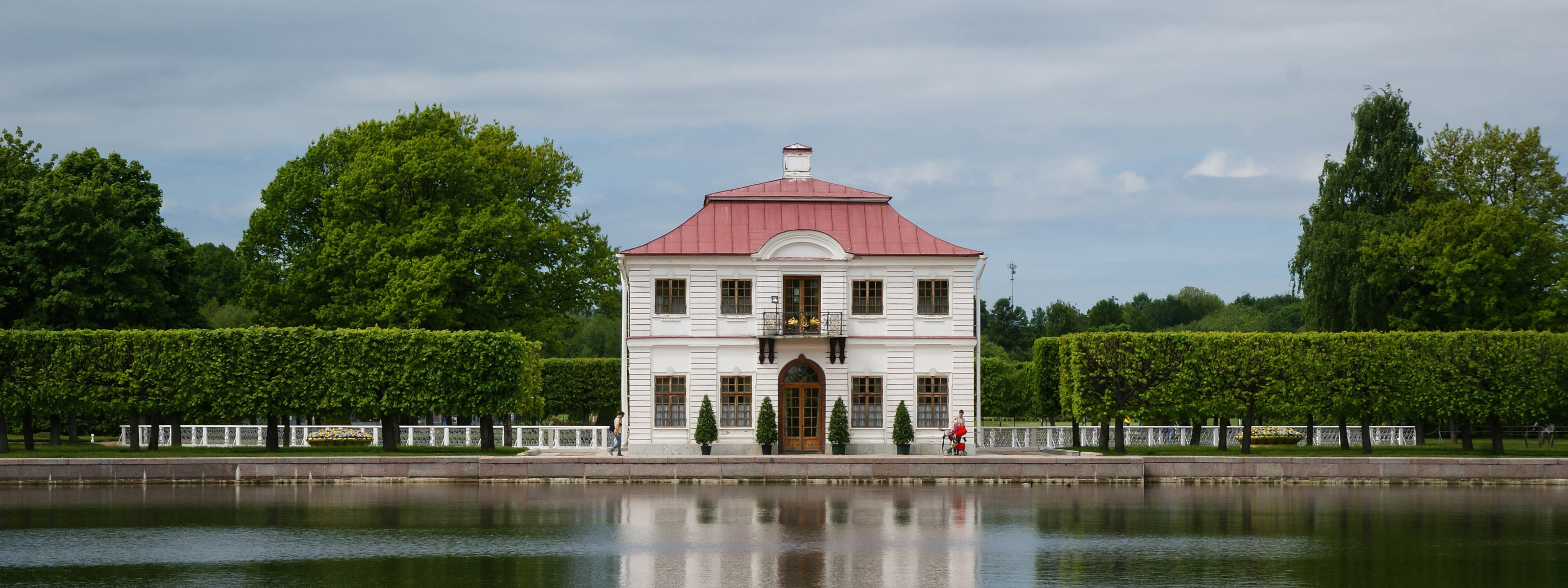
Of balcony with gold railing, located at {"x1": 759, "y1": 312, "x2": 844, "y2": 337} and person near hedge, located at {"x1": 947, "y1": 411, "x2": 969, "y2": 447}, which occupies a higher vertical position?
balcony with gold railing, located at {"x1": 759, "y1": 312, "x2": 844, "y2": 337}

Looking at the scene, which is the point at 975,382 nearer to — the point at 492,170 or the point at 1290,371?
the point at 1290,371

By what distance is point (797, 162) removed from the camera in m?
43.3

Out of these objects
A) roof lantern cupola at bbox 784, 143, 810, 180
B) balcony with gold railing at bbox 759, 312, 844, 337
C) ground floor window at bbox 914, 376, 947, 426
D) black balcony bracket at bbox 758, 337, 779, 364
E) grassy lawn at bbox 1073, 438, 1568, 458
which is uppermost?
roof lantern cupola at bbox 784, 143, 810, 180

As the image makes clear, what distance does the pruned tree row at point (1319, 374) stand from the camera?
133ft

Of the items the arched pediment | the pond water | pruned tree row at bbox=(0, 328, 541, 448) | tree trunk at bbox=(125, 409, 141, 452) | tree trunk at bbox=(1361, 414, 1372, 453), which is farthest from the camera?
tree trunk at bbox=(1361, 414, 1372, 453)

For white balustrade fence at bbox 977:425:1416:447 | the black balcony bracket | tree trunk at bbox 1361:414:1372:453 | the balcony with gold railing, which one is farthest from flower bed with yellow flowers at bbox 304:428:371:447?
tree trunk at bbox 1361:414:1372:453

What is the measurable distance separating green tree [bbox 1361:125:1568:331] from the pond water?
23.1 metres

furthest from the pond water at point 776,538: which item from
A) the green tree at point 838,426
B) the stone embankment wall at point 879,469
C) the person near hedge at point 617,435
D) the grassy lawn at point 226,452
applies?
the person near hedge at point 617,435

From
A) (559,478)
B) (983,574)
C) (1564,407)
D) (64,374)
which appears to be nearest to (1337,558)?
(983,574)

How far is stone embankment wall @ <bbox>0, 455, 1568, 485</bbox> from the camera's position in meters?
33.3

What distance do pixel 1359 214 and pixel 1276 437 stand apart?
36.8 ft

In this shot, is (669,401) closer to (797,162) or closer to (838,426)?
(838,426)

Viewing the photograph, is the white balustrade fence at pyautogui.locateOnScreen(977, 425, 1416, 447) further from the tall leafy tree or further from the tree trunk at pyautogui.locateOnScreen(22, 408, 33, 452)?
the tree trunk at pyautogui.locateOnScreen(22, 408, 33, 452)

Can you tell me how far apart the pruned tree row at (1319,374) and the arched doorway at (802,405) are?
7778 millimetres
